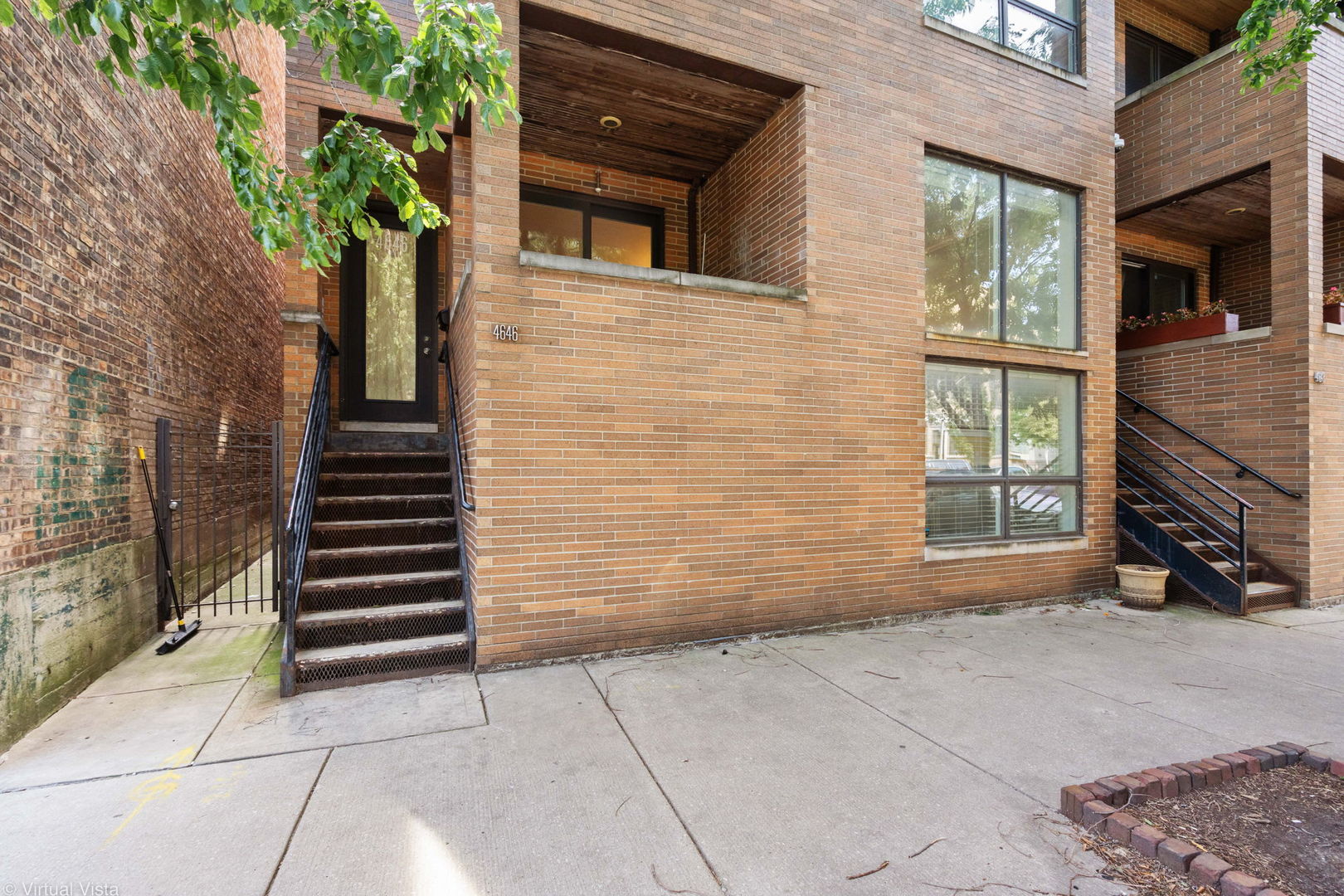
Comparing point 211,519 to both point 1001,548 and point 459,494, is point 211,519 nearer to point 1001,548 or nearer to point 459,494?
point 459,494

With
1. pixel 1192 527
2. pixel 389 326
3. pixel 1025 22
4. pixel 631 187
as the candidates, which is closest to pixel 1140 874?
pixel 1192 527

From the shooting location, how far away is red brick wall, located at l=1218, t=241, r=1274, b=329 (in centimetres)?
936

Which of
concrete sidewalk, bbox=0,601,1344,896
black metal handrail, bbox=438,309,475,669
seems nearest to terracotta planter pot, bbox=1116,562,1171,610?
concrete sidewalk, bbox=0,601,1344,896

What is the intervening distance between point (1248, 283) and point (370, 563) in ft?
43.3

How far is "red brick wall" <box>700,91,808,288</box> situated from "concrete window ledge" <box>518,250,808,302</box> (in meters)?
0.37

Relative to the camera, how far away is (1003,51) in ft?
20.1

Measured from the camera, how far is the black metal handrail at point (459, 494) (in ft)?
13.9

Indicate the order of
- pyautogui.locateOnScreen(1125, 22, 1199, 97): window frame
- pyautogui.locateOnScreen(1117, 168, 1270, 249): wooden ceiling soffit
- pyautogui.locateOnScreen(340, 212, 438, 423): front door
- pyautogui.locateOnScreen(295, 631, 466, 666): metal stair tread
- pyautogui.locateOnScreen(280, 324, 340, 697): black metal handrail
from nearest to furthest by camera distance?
pyautogui.locateOnScreen(280, 324, 340, 697): black metal handrail < pyautogui.locateOnScreen(295, 631, 466, 666): metal stair tread < pyautogui.locateOnScreen(340, 212, 438, 423): front door < pyautogui.locateOnScreen(1117, 168, 1270, 249): wooden ceiling soffit < pyautogui.locateOnScreen(1125, 22, 1199, 97): window frame

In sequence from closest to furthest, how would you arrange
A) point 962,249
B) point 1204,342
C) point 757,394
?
point 757,394
point 962,249
point 1204,342

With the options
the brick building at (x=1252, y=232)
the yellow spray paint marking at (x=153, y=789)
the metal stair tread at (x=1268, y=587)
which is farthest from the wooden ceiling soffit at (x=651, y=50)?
the metal stair tread at (x=1268, y=587)

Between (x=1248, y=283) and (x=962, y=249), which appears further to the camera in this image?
(x=1248, y=283)

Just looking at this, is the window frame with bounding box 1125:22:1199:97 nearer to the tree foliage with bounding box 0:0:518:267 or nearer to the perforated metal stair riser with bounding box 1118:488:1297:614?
the perforated metal stair riser with bounding box 1118:488:1297:614

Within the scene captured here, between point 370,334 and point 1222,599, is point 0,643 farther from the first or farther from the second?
point 1222,599

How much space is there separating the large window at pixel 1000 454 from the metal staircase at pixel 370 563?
4.40 metres
